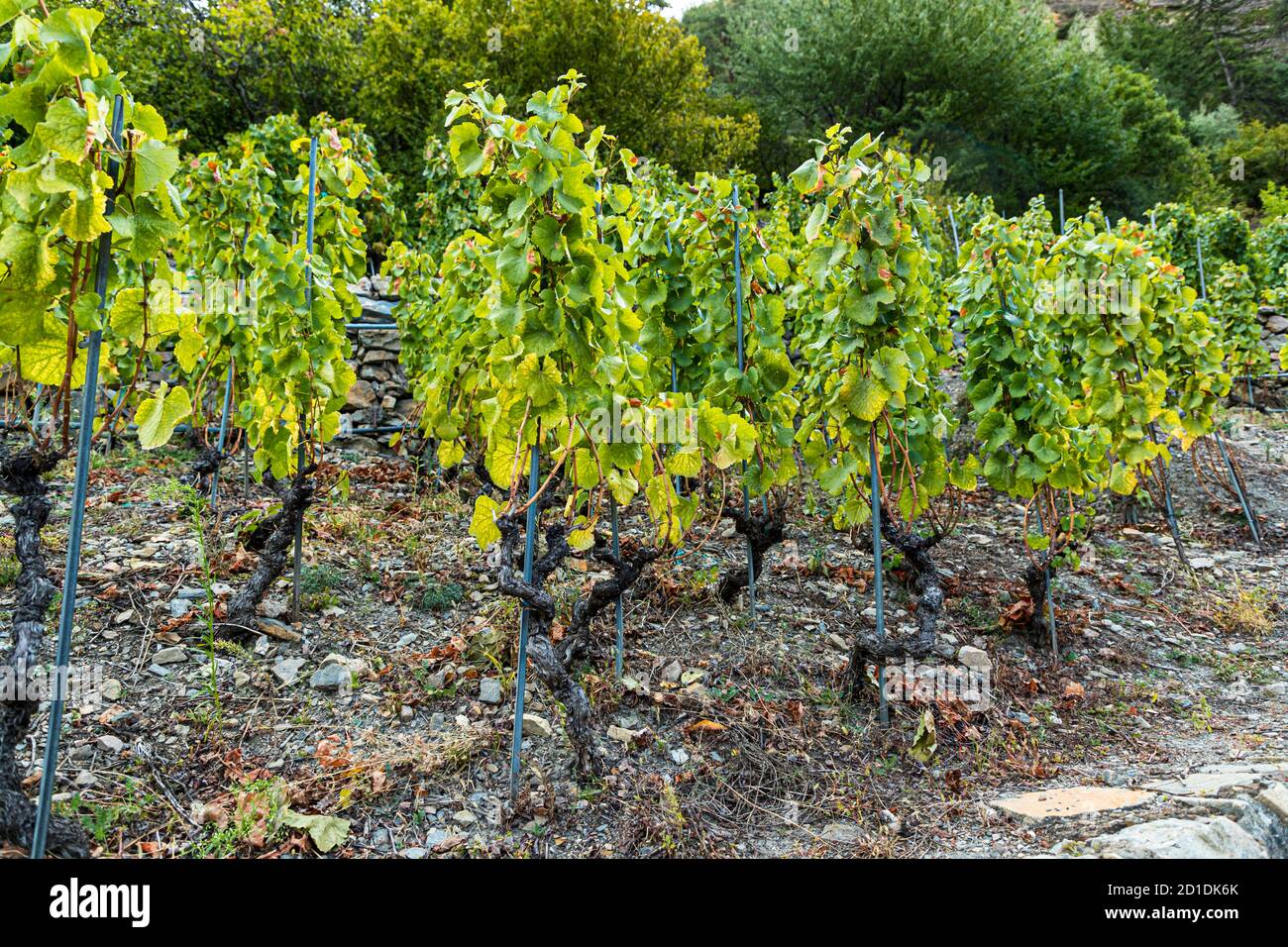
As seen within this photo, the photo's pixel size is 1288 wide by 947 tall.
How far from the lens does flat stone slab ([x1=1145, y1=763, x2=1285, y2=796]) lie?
7.59 feet

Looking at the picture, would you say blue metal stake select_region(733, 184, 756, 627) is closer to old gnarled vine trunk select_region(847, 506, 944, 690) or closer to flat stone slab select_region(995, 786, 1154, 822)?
old gnarled vine trunk select_region(847, 506, 944, 690)

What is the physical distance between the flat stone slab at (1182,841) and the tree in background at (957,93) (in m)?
13.4

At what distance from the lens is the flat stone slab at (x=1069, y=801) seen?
89.5 inches

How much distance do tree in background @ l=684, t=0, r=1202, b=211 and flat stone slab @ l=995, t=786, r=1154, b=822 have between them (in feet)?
43.0

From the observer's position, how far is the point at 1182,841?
76.5 inches

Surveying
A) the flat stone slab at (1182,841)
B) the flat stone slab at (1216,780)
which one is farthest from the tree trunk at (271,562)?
the flat stone slab at (1216,780)

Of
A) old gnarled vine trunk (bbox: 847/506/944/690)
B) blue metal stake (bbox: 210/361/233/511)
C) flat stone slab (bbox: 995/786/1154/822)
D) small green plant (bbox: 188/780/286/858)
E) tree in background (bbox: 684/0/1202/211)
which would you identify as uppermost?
tree in background (bbox: 684/0/1202/211)

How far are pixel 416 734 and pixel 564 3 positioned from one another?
10.5 meters

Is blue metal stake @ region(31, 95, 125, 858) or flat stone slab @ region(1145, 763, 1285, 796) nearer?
blue metal stake @ region(31, 95, 125, 858)

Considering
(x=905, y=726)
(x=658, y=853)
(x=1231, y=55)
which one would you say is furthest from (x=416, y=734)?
(x=1231, y=55)

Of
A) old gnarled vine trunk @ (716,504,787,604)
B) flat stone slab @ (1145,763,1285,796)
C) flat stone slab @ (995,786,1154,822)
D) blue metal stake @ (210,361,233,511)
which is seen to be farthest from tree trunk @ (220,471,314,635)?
flat stone slab @ (1145,763,1285,796)

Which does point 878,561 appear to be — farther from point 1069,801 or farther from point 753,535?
point 1069,801

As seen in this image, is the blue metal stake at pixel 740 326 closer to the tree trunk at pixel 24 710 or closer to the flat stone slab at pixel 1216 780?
the flat stone slab at pixel 1216 780
